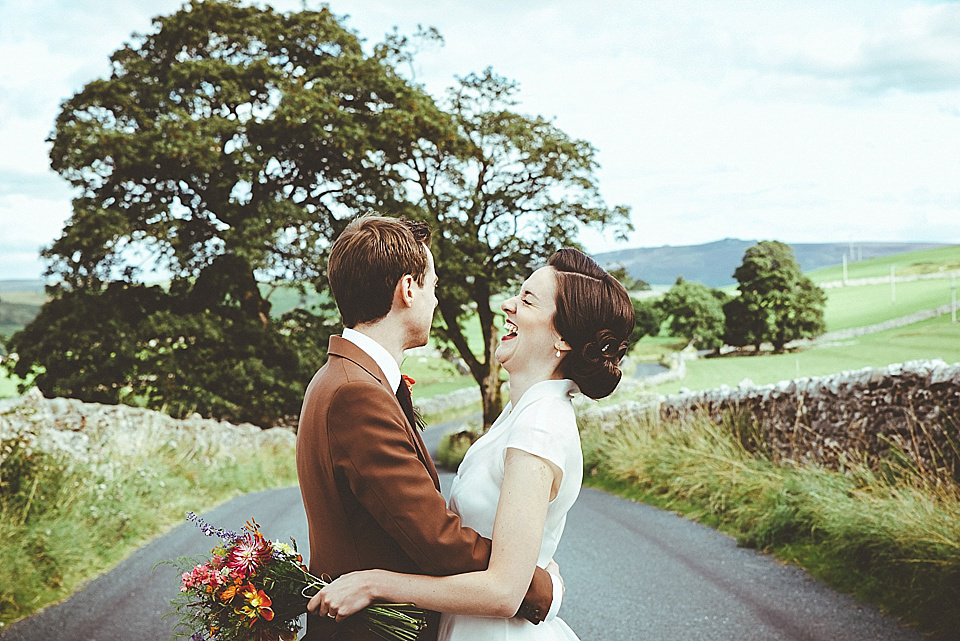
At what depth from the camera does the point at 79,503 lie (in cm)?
938

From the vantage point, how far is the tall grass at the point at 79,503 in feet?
25.4

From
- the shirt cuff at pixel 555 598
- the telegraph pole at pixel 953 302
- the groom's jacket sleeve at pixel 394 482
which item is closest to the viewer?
the groom's jacket sleeve at pixel 394 482

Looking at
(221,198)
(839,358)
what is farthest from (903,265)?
(221,198)

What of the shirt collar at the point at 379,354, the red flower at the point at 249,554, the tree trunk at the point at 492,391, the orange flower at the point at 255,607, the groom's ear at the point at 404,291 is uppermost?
the groom's ear at the point at 404,291

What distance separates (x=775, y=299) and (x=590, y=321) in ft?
127

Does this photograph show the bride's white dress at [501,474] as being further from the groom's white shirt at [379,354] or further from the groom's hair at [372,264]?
the groom's hair at [372,264]

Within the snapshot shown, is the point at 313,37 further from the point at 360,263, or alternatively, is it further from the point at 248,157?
the point at 360,263

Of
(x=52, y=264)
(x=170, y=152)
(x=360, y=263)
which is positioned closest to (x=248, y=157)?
(x=170, y=152)

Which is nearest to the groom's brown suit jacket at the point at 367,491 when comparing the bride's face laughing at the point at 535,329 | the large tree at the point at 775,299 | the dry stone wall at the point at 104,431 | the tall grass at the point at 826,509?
the bride's face laughing at the point at 535,329

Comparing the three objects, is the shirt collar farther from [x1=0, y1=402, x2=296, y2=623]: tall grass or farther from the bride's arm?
[x1=0, y1=402, x2=296, y2=623]: tall grass

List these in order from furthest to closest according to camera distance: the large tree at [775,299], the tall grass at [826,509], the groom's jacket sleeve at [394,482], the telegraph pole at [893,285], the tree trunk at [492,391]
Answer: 1. the telegraph pole at [893,285]
2. the large tree at [775,299]
3. the tree trunk at [492,391]
4. the tall grass at [826,509]
5. the groom's jacket sleeve at [394,482]

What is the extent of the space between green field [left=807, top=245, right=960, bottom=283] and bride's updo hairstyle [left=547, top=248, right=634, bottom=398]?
4441 centimetres

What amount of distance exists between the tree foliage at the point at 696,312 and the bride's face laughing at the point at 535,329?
40689 millimetres

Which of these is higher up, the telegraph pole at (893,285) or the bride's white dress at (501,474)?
the bride's white dress at (501,474)
